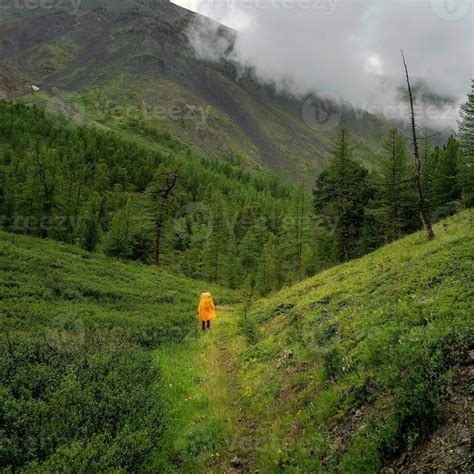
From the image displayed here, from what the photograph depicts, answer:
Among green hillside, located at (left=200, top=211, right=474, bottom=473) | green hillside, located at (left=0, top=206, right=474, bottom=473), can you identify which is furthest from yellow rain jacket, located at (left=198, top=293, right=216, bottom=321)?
green hillside, located at (left=200, top=211, right=474, bottom=473)

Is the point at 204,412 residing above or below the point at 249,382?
above

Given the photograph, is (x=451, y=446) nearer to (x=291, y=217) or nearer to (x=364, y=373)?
(x=364, y=373)

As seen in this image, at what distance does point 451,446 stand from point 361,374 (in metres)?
3.39

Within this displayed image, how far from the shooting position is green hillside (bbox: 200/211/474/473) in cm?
668

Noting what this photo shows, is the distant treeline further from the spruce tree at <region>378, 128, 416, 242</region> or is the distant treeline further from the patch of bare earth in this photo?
the patch of bare earth

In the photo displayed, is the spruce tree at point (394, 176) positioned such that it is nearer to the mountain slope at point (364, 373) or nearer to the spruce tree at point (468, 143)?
the spruce tree at point (468, 143)

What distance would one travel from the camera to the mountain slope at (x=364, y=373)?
21.9 ft

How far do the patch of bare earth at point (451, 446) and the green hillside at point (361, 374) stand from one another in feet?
0.62

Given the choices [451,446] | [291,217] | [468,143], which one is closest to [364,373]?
[451,446]

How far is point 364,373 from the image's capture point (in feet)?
29.6

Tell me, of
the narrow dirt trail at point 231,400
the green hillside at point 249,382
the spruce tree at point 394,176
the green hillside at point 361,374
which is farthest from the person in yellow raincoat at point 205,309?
the spruce tree at point 394,176

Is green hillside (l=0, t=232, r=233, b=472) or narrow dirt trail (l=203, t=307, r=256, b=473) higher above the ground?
green hillside (l=0, t=232, r=233, b=472)

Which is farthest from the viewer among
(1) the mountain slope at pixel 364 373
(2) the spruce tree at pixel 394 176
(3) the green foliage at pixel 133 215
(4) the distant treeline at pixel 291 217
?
(3) the green foliage at pixel 133 215

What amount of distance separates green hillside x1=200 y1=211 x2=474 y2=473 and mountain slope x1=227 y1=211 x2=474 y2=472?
2 cm
